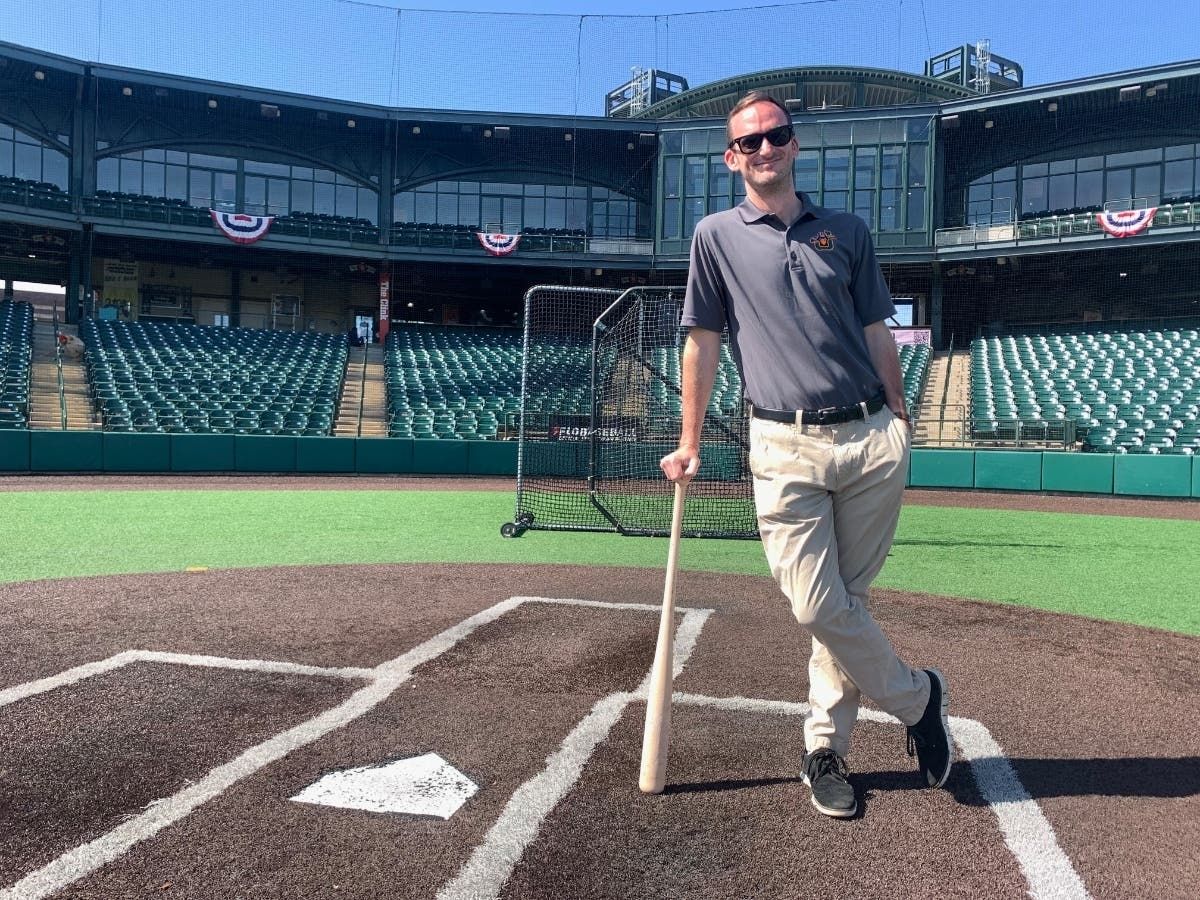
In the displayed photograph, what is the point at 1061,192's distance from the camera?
30.8 meters

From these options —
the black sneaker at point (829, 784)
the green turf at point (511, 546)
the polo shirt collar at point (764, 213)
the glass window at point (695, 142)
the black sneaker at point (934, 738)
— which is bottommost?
the green turf at point (511, 546)

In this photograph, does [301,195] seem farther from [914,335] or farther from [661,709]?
[661,709]

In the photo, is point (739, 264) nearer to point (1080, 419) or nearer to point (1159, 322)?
point (1080, 419)

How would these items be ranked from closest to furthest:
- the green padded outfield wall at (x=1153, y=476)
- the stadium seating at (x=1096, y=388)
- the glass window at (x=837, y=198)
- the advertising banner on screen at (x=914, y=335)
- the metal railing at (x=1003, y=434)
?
Result: the green padded outfield wall at (x=1153, y=476), the stadium seating at (x=1096, y=388), the metal railing at (x=1003, y=434), the advertising banner on screen at (x=914, y=335), the glass window at (x=837, y=198)

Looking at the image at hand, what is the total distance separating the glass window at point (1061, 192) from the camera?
101 feet

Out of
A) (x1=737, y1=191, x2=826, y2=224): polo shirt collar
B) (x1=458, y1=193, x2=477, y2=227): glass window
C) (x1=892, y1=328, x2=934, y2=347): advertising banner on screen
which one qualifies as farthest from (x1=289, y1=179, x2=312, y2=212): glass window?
(x1=737, y1=191, x2=826, y2=224): polo shirt collar

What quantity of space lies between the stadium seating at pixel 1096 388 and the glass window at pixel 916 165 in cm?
605

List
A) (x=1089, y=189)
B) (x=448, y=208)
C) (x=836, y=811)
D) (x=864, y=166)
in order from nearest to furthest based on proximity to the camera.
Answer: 1. (x=836, y=811)
2. (x=864, y=166)
3. (x=1089, y=189)
4. (x=448, y=208)

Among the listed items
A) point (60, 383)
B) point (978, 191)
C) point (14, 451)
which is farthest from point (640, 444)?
point (978, 191)

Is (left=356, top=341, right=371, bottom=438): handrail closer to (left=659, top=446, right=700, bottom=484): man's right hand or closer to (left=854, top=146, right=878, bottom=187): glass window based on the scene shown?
(left=854, top=146, right=878, bottom=187): glass window

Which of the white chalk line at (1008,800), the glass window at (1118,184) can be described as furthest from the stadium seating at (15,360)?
the glass window at (1118,184)

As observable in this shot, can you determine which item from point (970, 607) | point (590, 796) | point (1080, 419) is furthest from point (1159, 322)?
point (590, 796)

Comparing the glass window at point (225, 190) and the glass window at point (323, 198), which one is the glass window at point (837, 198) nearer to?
the glass window at point (323, 198)

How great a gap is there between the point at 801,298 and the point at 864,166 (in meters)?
30.1
